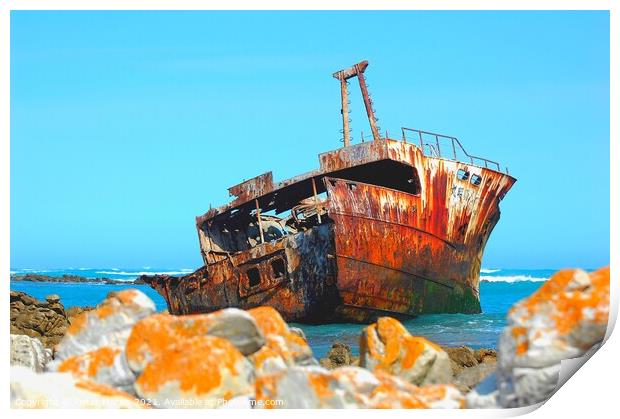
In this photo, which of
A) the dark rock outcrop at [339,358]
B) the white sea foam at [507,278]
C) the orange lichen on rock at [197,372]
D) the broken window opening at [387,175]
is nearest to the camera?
the orange lichen on rock at [197,372]

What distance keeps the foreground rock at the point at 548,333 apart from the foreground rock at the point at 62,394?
10.6 feet

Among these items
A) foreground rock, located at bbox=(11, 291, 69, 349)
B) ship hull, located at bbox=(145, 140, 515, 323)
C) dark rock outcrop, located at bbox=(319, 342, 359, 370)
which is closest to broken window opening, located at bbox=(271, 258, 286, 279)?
ship hull, located at bbox=(145, 140, 515, 323)

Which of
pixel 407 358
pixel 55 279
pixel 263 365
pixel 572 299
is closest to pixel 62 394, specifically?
pixel 263 365

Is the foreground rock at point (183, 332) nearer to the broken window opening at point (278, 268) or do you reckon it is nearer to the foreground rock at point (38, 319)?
the foreground rock at point (38, 319)

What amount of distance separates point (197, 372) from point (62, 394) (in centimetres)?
124

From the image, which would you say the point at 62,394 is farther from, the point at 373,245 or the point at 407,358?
the point at 373,245

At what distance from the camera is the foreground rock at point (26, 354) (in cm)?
1043

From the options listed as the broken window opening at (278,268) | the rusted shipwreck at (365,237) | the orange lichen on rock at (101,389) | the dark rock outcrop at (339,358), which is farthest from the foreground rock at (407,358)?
the broken window opening at (278,268)

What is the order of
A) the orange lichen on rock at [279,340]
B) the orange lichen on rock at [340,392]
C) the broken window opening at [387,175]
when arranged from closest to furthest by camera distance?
the orange lichen on rock at [340,392] → the orange lichen on rock at [279,340] → the broken window opening at [387,175]

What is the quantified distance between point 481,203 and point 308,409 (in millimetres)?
15757

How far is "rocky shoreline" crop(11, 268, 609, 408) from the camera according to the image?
26.6 feet

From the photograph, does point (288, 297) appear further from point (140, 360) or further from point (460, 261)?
point (140, 360)

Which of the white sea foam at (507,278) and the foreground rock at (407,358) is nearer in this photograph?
the foreground rock at (407,358)
